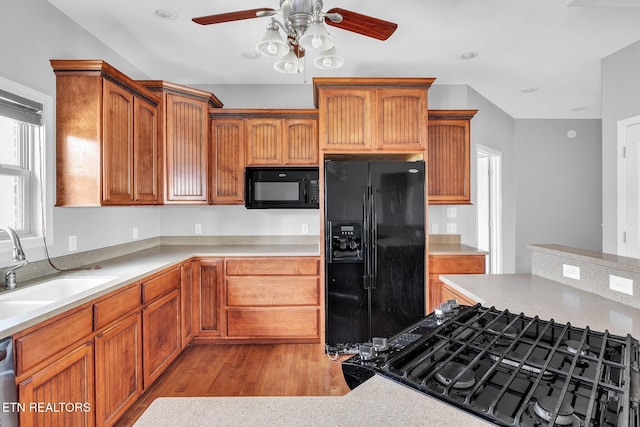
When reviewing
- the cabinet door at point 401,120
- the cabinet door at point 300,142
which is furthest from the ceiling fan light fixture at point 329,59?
the cabinet door at point 300,142

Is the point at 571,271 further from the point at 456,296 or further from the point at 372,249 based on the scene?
the point at 372,249

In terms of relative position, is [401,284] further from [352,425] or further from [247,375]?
[352,425]

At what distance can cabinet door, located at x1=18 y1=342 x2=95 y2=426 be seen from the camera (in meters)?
1.35

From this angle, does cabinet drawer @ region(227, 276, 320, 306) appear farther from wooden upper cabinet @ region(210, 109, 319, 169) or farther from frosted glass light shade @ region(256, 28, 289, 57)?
frosted glass light shade @ region(256, 28, 289, 57)

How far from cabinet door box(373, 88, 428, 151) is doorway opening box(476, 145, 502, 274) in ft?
5.89

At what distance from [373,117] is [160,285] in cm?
227

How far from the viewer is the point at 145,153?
9.29 ft

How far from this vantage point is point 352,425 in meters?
0.65

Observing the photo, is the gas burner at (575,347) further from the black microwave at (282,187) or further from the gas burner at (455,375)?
the black microwave at (282,187)

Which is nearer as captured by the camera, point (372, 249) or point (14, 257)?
point (14, 257)

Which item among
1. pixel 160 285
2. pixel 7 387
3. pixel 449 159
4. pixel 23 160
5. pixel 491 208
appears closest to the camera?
pixel 7 387

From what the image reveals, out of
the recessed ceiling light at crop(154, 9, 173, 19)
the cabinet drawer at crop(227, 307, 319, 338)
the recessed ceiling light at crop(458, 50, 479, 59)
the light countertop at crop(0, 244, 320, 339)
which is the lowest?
the cabinet drawer at crop(227, 307, 319, 338)

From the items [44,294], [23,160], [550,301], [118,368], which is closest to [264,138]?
[23,160]

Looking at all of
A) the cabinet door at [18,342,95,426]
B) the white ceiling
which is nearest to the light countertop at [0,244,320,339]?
the cabinet door at [18,342,95,426]
